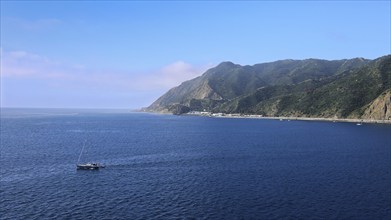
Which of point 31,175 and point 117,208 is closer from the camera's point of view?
point 117,208

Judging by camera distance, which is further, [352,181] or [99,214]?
[352,181]

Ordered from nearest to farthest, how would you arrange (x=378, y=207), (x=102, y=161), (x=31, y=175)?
1. (x=378, y=207)
2. (x=31, y=175)
3. (x=102, y=161)

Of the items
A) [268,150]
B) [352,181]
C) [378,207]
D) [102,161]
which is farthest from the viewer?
[268,150]

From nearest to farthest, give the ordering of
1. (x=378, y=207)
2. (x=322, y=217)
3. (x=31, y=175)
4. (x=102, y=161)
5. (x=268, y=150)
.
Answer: (x=322, y=217), (x=378, y=207), (x=31, y=175), (x=102, y=161), (x=268, y=150)

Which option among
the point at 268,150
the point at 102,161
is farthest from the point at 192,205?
the point at 268,150

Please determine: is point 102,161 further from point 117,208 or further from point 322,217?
point 322,217

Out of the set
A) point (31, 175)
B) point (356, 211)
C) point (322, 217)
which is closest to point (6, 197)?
point (31, 175)

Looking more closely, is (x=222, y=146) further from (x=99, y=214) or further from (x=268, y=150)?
(x=99, y=214)

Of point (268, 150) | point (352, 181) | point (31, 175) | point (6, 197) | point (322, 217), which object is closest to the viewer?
point (322, 217)
